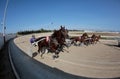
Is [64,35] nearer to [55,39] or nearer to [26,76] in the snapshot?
[55,39]

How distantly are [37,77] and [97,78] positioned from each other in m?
3.45

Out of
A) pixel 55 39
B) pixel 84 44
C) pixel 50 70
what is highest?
pixel 55 39

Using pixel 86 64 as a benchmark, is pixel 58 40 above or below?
above

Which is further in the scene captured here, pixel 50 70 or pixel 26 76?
pixel 50 70

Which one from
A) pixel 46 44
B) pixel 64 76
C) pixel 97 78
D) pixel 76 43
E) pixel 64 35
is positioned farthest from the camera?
pixel 76 43

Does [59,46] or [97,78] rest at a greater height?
[59,46]

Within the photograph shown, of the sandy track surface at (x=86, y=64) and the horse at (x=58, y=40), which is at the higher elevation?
the horse at (x=58, y=40)

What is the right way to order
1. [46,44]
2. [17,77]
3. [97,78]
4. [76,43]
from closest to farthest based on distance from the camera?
1. [17,77]
2. [97,78]
3. [46,44]
4. [76,43]

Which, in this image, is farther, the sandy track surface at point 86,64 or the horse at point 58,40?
the horse at point 58,40

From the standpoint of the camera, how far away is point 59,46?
46.4 feet

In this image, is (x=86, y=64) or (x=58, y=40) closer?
(x=58, y=40)

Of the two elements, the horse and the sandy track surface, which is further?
the horse

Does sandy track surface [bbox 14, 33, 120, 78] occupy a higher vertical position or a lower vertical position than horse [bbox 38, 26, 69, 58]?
lower

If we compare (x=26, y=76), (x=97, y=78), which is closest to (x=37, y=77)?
(x=26, y=76)
